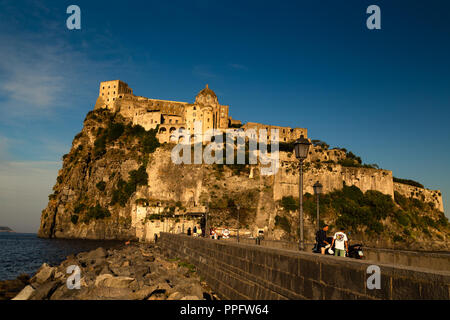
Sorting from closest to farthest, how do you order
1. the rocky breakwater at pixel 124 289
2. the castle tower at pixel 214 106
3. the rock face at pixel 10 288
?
1. the rocky breakwater at pixel 124 289
2. the rock face at pixel 10 288
3. the castle tower at pixel 214 106

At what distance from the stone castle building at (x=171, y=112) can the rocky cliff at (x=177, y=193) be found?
301 centimetres

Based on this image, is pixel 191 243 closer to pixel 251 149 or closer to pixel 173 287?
pixel 173 287

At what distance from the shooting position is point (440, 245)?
183ft

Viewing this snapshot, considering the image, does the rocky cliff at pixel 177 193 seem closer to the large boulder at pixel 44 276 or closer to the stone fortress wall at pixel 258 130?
the stone fortress wall at pixel 258 130

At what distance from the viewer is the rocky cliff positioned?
4884 centimetres

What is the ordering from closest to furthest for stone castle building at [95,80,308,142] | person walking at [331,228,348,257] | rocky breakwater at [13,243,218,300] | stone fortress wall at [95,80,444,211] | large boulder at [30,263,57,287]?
person walking at [331,228,348,257]
rocky breakwater at [13,243,218,300]
large boulder at [30,263,57,287]
stone fortress wall at [95,80,444,211]
stone castle building at [95,80,308,142]

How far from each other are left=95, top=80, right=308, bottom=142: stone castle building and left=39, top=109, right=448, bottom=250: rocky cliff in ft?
9.88

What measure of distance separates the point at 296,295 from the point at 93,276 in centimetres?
1291

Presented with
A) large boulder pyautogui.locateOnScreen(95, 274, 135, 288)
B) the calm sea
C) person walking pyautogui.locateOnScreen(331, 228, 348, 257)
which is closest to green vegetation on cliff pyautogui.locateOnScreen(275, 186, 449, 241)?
the calm sea

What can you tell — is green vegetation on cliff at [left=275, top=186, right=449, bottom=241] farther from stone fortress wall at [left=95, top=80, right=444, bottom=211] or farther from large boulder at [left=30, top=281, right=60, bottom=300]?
large boulder at [left=30, top=281, right=60, bottom=300]

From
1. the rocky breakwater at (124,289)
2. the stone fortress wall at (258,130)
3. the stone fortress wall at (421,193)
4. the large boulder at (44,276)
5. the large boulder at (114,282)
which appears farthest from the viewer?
the stone fortress wall at (421,193)

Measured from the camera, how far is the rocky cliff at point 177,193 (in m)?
48.8

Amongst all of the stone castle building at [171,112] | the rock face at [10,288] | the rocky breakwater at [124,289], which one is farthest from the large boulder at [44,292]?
the stone castle building at [171,112]
